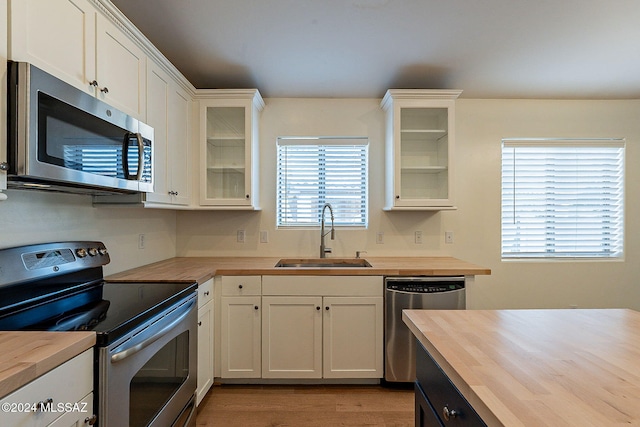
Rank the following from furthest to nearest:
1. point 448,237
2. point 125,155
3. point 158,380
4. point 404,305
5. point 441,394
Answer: point 448,237, point 404,305, point 125,155, point 158,380, point 441,394

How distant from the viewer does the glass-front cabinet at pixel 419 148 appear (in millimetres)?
2602

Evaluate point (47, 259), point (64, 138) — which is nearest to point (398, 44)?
point (64, 138)

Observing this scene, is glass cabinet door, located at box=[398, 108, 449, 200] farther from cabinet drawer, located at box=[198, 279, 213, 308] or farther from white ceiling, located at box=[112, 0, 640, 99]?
cabinet drawer, located at box=[198, 279, 213, 308]

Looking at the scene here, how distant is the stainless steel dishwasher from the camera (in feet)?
7.36

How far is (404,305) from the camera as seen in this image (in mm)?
2238

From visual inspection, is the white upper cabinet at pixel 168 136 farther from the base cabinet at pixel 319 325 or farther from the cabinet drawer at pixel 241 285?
the base cabinet at pixel 319 325

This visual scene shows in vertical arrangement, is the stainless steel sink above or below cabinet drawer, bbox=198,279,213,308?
above

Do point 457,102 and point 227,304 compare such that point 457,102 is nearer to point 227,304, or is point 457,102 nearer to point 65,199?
point 227,304

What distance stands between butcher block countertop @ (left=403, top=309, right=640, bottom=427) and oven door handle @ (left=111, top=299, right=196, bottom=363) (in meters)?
1.03

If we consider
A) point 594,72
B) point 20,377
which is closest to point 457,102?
point 594,72

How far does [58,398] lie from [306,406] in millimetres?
1577

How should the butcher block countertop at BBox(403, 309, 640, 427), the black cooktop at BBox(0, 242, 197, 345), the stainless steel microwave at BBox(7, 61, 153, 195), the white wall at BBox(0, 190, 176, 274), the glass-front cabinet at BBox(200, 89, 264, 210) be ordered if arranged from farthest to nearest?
1. the glass-front cabinet at BBox(200, 89, 264, 210)
2. the white wall at BBox(0, 190, 176, 274)
3. the black cooktop at BBox(0, 242, 197, 345)
4. the stainless steel microwave at BBox(7, 61, 153, 195)
5. the butcher block countertop at BBox(403, 309, 640, 427)

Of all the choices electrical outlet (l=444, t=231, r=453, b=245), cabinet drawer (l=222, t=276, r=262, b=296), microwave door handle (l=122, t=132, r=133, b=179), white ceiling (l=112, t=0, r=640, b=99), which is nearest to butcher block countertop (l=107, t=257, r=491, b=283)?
cabinet drawer (l=222, t=276, r=262, b=296)

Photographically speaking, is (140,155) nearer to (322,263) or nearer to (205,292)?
(205,292)
